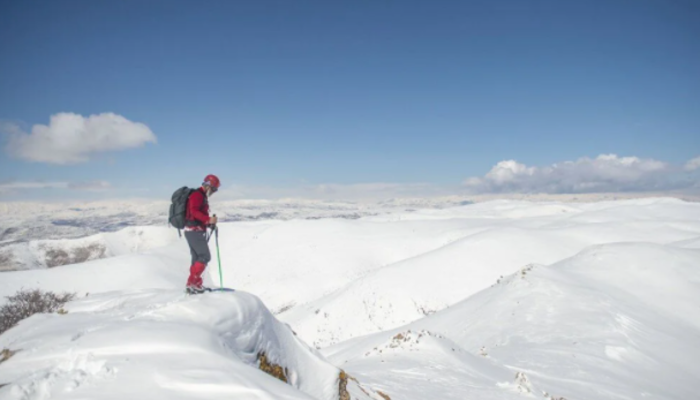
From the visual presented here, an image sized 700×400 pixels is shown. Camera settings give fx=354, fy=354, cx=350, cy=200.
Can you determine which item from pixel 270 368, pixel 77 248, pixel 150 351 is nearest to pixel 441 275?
pixel 270 368

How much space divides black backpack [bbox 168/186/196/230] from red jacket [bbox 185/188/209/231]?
84 millimetres

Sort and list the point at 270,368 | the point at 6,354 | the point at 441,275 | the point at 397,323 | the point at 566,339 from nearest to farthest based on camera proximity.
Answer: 1. the point at 6,354
2. the point at 270,368
3. the point at 566,339
4. the point at 397,323
5. the point at 441,275

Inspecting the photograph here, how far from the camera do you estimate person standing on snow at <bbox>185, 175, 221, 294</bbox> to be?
808 cm

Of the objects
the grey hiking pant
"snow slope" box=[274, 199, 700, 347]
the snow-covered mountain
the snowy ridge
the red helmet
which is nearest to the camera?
the snow-covered mountain

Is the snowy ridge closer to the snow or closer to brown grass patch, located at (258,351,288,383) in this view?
the snow

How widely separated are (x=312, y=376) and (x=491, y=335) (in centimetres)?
1433

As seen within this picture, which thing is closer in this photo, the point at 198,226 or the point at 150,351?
the point at 150,351

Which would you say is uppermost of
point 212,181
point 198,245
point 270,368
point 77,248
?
point 212,181

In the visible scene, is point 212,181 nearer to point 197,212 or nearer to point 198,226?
point 197,212

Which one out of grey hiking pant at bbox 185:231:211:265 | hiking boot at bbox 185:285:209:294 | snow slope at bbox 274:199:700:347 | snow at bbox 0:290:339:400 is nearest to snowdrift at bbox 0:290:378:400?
snow at bbox 0:290:339:400

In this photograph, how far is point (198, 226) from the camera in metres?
8.31

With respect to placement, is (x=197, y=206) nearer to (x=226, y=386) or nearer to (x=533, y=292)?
(x=226, y=386)

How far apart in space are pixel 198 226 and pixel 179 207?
609 millimetres

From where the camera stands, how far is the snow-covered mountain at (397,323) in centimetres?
446
